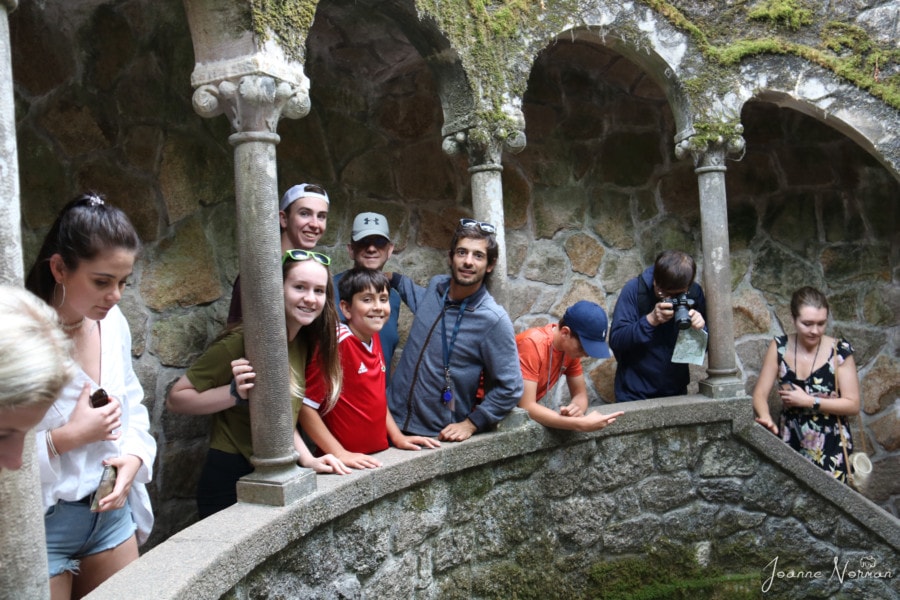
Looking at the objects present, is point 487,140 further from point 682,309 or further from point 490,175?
point 682,309

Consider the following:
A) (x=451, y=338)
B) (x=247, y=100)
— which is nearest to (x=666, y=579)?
(x=451, y=338)

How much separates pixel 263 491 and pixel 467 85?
2.20 meters

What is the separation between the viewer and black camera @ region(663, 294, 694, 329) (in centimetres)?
437

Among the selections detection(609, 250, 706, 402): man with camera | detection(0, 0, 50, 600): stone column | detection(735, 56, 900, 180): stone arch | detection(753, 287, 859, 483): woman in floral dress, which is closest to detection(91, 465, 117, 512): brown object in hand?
detection(0, 0, 50, 600): stone column

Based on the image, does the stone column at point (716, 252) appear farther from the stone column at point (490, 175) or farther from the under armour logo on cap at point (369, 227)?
the under armour logo on cap at point (369, 227)

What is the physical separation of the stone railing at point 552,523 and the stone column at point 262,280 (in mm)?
148

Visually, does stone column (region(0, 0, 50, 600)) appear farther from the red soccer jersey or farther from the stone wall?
the stone wall

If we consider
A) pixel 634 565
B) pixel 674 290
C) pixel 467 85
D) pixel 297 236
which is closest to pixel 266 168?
pixel 297 236

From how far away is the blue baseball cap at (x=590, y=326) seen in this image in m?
3.70

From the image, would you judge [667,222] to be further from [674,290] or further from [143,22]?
[143,22]

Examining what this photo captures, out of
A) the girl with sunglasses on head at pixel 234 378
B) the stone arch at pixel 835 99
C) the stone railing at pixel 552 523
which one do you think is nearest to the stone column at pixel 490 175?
the stone railing at pixel 552 523

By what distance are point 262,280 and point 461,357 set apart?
114cm

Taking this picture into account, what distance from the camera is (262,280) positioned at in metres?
2.79

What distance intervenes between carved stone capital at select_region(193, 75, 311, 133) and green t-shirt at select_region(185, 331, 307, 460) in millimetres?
801
